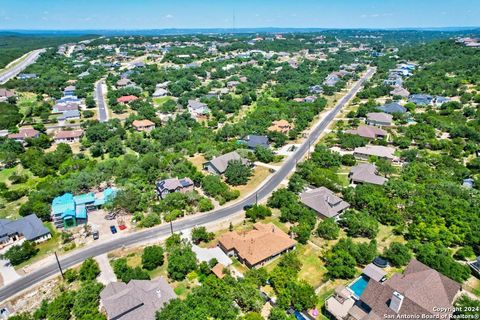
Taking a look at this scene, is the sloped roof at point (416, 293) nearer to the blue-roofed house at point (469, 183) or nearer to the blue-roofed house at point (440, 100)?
the blue-roofed house at point (469, 183)

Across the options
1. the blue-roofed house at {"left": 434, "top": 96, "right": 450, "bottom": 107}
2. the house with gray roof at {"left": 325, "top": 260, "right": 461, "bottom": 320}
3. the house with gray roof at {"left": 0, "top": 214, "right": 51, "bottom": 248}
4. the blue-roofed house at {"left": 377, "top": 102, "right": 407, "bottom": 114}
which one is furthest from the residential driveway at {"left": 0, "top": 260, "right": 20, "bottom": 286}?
the blue-roofed house at {"left": 434, "top": 96, "right": 450, "bottom": 107}

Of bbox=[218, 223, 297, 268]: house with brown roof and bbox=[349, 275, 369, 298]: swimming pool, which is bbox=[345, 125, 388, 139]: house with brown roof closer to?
bbox=[218, 223, 297, 268]: house with brown roof

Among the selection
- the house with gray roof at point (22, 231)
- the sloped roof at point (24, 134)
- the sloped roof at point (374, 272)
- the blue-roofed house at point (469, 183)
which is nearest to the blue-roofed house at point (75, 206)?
the house with gray roof at point (22, 231)

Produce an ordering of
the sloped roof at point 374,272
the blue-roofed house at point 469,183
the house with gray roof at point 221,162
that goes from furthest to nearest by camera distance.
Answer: the house with gray roof at point 221,162 → the blue-roofed house at point 469,183 → the sloped roof at point 374,272

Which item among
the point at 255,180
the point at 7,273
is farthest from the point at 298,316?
the point at 7,273

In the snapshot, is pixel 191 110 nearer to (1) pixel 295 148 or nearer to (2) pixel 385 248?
(1) pixel 295 148
